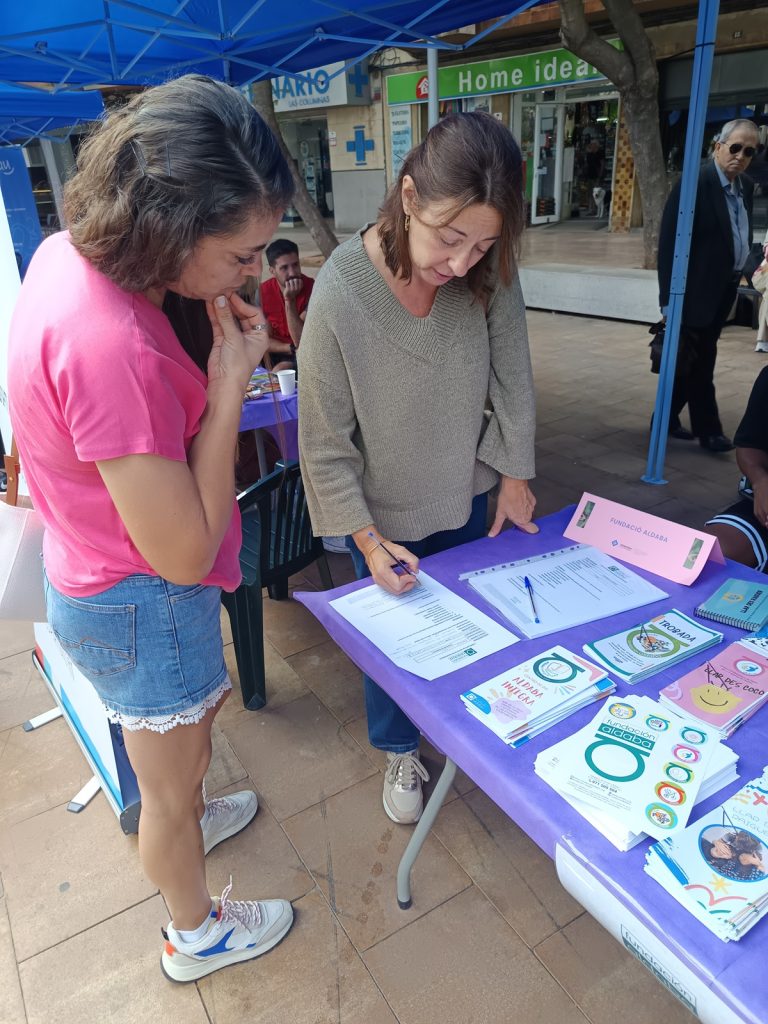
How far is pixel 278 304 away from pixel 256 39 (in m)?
1.47

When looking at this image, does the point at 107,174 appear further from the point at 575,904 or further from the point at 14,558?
the point at 575,904

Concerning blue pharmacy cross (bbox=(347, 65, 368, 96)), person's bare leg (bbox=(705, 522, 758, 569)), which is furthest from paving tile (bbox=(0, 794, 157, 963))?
blue pharmacy cross (bbox=(347, 65, 368, 96))

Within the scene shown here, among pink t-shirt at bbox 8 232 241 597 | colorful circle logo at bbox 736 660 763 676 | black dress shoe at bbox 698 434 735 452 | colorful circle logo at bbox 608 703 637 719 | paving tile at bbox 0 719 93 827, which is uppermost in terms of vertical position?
pink t-shirt at bbox 8 232 241 597

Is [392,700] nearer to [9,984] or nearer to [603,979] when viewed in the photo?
[603,979]

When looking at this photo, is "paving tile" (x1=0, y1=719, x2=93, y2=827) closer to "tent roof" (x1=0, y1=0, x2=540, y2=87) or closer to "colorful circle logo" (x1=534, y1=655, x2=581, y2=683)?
"colorful circle logo" (x1=534, y1=655, x2=581, y2=683)

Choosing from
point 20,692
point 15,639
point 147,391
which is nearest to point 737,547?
point 147,391

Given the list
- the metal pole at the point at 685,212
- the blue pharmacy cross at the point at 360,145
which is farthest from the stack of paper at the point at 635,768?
the blue pharmacy cross at the point at 360,145

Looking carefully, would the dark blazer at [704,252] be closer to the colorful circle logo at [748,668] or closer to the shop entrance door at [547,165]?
the colorful circle logo at [748,668]

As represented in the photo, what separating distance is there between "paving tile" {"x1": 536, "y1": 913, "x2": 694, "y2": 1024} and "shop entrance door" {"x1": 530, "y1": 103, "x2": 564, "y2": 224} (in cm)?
1363

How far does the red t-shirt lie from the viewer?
4.08 m

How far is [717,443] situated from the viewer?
4184 mm

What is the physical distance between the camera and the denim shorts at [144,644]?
3.33 ft

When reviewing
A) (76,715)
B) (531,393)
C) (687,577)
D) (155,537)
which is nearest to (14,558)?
(155,537)

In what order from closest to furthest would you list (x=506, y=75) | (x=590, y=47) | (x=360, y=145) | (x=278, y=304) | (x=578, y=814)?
(x=578, y=814) → (x=278, y=304) → (x=590, y=47) → (x=506, y=75) → (x=360, y=145)
